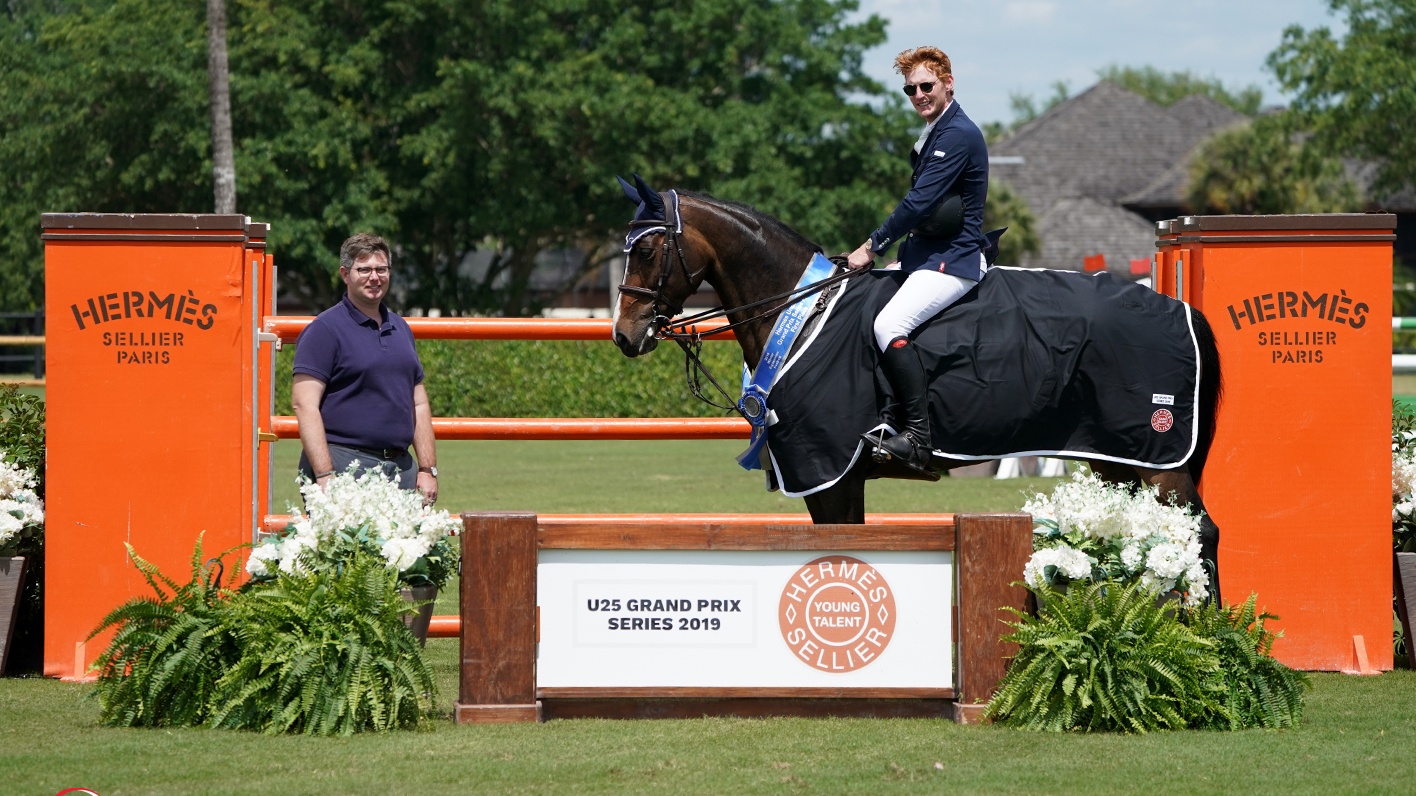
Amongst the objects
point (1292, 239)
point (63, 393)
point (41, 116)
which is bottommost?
point (63, 393)

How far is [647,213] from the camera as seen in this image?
6.20 m

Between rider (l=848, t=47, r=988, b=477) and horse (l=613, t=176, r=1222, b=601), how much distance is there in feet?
0.36

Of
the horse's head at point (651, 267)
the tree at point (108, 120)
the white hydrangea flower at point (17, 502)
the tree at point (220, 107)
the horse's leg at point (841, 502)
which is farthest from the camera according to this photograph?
the tree at point (108, 120)

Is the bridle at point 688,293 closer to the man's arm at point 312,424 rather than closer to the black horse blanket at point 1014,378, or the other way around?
the black horse blanket at point 1014,378

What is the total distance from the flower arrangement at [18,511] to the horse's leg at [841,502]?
10.6 feet

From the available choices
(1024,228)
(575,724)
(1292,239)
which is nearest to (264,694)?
(575,724)

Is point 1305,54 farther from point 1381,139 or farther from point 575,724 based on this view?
point 575,724

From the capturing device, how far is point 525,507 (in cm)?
1333

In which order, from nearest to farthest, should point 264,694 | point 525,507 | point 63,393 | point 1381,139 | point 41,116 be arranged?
point 264,694, point 63,393, point 525,507, point 41,116, point 1381,139

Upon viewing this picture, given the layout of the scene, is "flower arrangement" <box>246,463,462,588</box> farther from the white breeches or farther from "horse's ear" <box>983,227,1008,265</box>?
"horse's ear" <box>983,227,1008,265</box>

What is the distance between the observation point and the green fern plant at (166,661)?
534 centimetres

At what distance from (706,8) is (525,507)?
2239cm

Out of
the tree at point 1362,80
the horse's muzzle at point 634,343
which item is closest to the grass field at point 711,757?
Result: the horse's muzzle at point 634,343

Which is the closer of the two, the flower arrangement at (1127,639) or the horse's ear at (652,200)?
the flower arrangement at (1127,639)
